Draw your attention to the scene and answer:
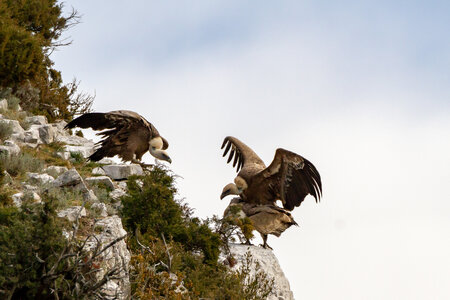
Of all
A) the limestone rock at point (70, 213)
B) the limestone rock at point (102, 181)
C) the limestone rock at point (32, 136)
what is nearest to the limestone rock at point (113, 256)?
the limestone rock at point (70, 213)

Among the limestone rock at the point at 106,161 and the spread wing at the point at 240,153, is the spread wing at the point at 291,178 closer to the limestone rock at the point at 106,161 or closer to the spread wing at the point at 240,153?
the spread wing at the point at 240,153

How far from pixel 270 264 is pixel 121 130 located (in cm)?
416

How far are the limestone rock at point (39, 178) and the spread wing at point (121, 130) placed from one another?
2388 millimetres

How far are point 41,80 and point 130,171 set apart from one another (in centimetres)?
742

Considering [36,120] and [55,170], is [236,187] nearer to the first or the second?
[55,170]

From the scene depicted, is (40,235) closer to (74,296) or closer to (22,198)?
(74,296)

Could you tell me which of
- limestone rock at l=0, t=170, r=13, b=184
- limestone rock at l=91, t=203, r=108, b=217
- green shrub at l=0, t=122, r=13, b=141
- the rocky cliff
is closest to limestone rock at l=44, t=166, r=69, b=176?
the rocky cliff

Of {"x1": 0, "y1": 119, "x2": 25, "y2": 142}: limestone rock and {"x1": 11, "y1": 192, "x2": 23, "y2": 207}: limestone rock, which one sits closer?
Answer: {"x1": 11, "y1": 192, "x2": 23, "y2": 207}: limestone rock

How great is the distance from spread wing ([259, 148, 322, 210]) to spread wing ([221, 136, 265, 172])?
1322 mm

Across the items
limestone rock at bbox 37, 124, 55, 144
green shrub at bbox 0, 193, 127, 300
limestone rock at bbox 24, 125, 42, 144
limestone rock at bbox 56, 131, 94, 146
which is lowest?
green shrub at bbox 0, 193, 127, 300

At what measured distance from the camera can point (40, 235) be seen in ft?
31.4

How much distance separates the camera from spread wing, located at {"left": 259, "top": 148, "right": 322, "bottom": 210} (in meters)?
14.9

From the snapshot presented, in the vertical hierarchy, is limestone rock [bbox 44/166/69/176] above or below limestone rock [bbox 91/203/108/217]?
above

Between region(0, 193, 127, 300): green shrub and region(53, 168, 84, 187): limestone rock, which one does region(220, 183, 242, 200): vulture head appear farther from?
region(0, 193, 127, 300): green shrub
